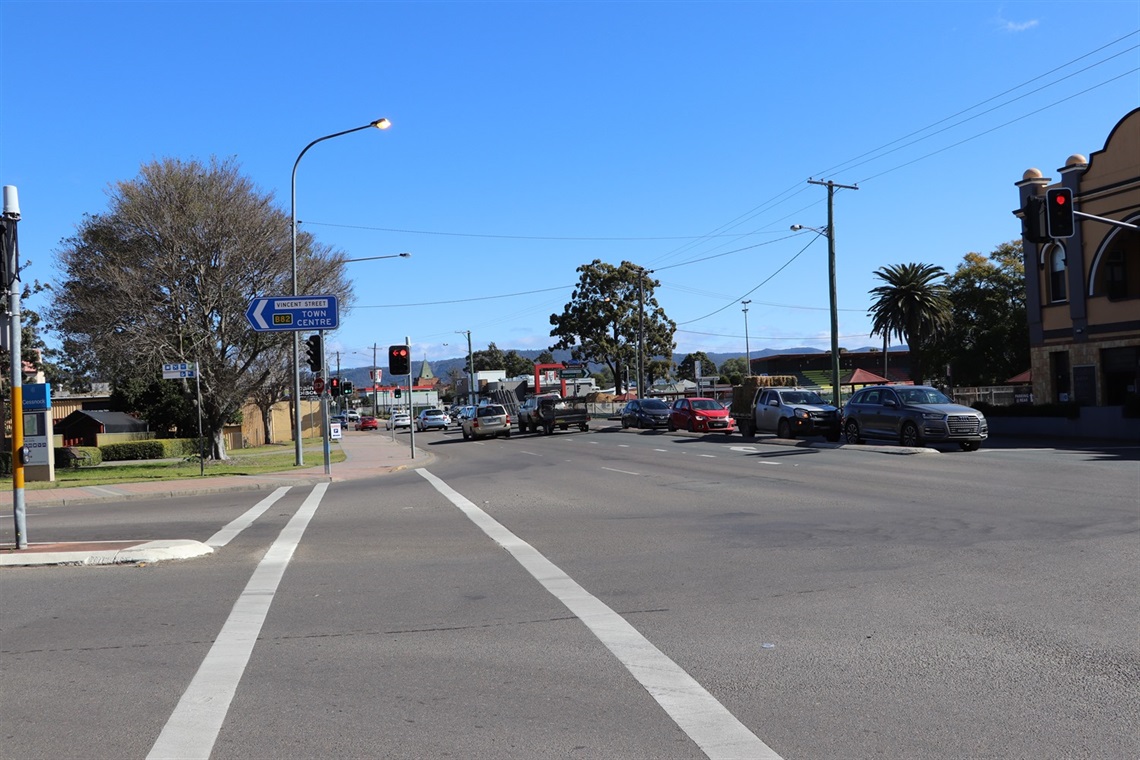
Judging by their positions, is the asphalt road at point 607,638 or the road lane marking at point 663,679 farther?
the asphalt road at point 607,638

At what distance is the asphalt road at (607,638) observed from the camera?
512 cm

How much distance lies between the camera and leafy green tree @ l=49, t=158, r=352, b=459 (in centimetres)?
3216

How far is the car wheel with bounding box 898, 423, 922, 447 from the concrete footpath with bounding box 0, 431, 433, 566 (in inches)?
567

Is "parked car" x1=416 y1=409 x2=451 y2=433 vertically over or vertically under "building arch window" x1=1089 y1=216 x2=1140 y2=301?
under

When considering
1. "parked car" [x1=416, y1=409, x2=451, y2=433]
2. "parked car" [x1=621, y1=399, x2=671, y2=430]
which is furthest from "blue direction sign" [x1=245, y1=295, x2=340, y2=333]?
"parked car" [x1=416, y1=409, x2=451, y2=433]

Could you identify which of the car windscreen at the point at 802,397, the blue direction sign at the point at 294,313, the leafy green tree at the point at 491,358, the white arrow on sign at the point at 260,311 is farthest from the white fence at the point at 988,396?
the leafy green tree at the point at 491,358

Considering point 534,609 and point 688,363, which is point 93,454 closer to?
point 534,609

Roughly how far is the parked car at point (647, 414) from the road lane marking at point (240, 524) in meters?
29.1

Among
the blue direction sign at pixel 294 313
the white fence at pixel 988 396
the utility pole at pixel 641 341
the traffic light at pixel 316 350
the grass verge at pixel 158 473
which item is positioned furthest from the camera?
the utility pole at pixel 641 341

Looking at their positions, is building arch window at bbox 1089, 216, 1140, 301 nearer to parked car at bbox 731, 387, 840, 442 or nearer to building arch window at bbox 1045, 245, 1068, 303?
building arch window at bbox 1045, 245, 1068, 303

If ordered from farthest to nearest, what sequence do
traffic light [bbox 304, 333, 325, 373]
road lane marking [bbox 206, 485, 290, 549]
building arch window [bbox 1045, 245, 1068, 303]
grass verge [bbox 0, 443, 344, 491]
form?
building arch window [bbox 1045, 245, 1068, 303], traffic light [bbox 304, 333, 325, 373], grass verge [bbox 0, 443, 344, 491], road lane marking [bbox 206, 485, 290, 549]

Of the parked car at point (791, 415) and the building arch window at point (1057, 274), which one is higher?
the building arch window at point (1057, 274)

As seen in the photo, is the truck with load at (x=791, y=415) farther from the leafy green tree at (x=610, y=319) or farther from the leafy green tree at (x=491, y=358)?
the leafy green tree at (x=491, y=358)

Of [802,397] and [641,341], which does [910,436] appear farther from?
[641,341]
